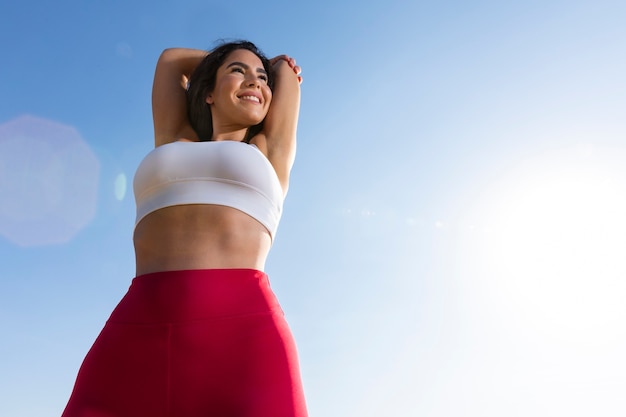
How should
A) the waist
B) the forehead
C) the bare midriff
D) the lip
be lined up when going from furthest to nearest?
1. the forehead
2. the lip
3. the bare midriff
4. the waist

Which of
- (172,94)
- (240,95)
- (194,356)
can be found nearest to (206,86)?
(172,94)

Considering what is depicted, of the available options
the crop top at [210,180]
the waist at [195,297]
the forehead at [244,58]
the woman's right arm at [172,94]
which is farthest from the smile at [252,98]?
the waist at [195,297]

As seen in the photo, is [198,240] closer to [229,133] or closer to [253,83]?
[229,133]

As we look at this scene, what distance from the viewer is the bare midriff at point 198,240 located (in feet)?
9.59

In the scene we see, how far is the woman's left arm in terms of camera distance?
12.5ft

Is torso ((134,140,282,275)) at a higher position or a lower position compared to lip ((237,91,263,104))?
lower

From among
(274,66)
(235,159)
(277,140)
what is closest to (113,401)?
(235,159)

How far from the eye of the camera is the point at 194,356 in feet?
8.67

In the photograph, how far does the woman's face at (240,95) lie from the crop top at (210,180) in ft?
2.03

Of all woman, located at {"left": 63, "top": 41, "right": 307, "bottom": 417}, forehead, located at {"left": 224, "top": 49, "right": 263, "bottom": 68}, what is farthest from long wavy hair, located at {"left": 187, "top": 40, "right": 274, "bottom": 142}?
woman, located at {"left": 63, "top": 41, "right": 307, "bottom": 417}

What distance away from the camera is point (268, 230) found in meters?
3.27

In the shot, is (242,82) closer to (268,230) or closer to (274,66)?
(274,66)

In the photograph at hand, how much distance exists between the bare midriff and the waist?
7 centimetres

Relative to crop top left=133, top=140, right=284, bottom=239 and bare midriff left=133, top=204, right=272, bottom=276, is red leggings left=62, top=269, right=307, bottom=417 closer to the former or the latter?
bare midriff left=133, top=204, right=272, bottom=276
